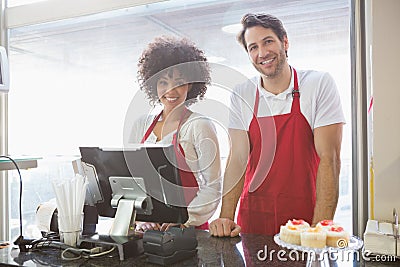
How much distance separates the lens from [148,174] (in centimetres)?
205

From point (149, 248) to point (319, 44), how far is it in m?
1.65

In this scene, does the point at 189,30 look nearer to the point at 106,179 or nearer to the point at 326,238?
the point at 106,179

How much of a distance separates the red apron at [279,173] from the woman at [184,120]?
0.26m

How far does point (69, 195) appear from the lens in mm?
2109

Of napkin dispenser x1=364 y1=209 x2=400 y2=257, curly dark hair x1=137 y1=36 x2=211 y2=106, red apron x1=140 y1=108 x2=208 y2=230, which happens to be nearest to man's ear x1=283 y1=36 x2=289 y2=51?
curly dark hair x1=137 y1=36 x2=211 y2=106

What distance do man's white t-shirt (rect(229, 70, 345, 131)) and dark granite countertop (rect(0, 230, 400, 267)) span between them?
88cm

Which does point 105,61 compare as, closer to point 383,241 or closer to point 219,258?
point 219,258

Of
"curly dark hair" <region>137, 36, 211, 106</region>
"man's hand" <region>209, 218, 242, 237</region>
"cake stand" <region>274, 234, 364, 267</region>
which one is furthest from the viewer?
"curly dark hair" <region>137, 36, 211, 106</region>

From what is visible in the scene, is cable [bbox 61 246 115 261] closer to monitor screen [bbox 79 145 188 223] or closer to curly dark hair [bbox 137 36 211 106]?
monitor screen [bbox 79 145 188 223]

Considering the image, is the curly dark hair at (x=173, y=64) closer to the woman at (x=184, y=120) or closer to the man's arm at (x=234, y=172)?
the woman at (x=184, y=120)

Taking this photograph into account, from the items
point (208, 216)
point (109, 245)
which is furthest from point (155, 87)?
point (109, 245)

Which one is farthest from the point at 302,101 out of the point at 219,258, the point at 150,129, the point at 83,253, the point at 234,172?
the point at 83,253

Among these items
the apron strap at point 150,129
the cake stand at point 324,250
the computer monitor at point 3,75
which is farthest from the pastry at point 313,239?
the computer monitor at point 3,75

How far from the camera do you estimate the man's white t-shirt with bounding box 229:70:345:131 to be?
8.92 ft
